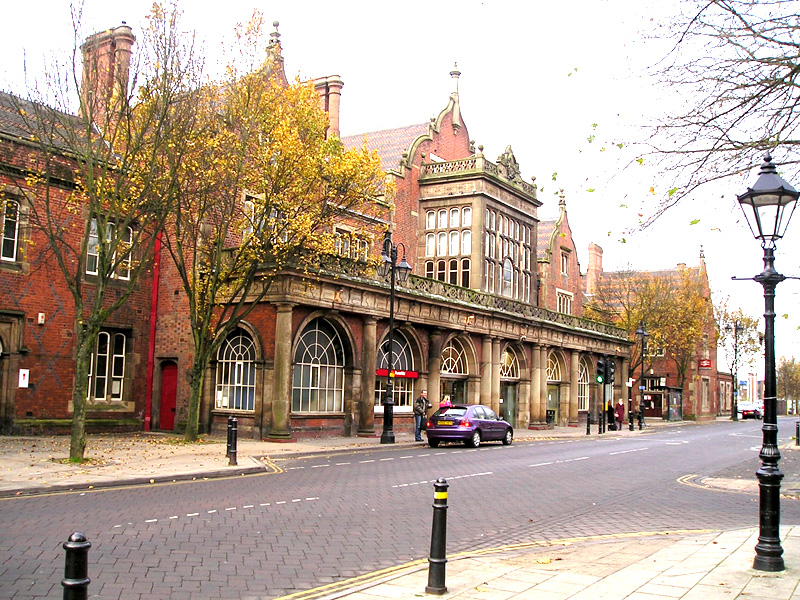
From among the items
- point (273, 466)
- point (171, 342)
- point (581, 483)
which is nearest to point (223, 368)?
point (171, 342)

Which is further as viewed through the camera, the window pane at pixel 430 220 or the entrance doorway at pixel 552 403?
the entrance doorway at pixel 552 403

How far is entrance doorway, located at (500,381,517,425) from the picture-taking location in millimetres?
39469

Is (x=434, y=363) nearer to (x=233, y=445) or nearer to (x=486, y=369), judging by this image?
(x=486, y=369)

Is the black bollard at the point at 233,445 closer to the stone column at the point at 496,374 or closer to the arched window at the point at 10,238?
the arched window at the point at 10,238

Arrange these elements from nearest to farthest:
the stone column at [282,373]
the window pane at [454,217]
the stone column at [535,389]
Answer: the stone column at [282,373] → the window pane at [454,217] → the stone column at [535,389]

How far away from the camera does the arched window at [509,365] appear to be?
39.2m

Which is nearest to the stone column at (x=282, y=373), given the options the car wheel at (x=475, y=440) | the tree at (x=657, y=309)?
the car wheel at (x=475, y=440)

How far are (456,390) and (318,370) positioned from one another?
1004 cm

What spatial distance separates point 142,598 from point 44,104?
1364cm

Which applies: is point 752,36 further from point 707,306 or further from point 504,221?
point 707,306

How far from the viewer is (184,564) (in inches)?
321

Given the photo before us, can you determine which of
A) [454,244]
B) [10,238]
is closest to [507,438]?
[454,244]

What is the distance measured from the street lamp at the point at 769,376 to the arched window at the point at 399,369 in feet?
74.7

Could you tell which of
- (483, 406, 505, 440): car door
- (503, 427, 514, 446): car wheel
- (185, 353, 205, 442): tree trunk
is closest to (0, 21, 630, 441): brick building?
(185, 353, 205, 442): tree trunk
